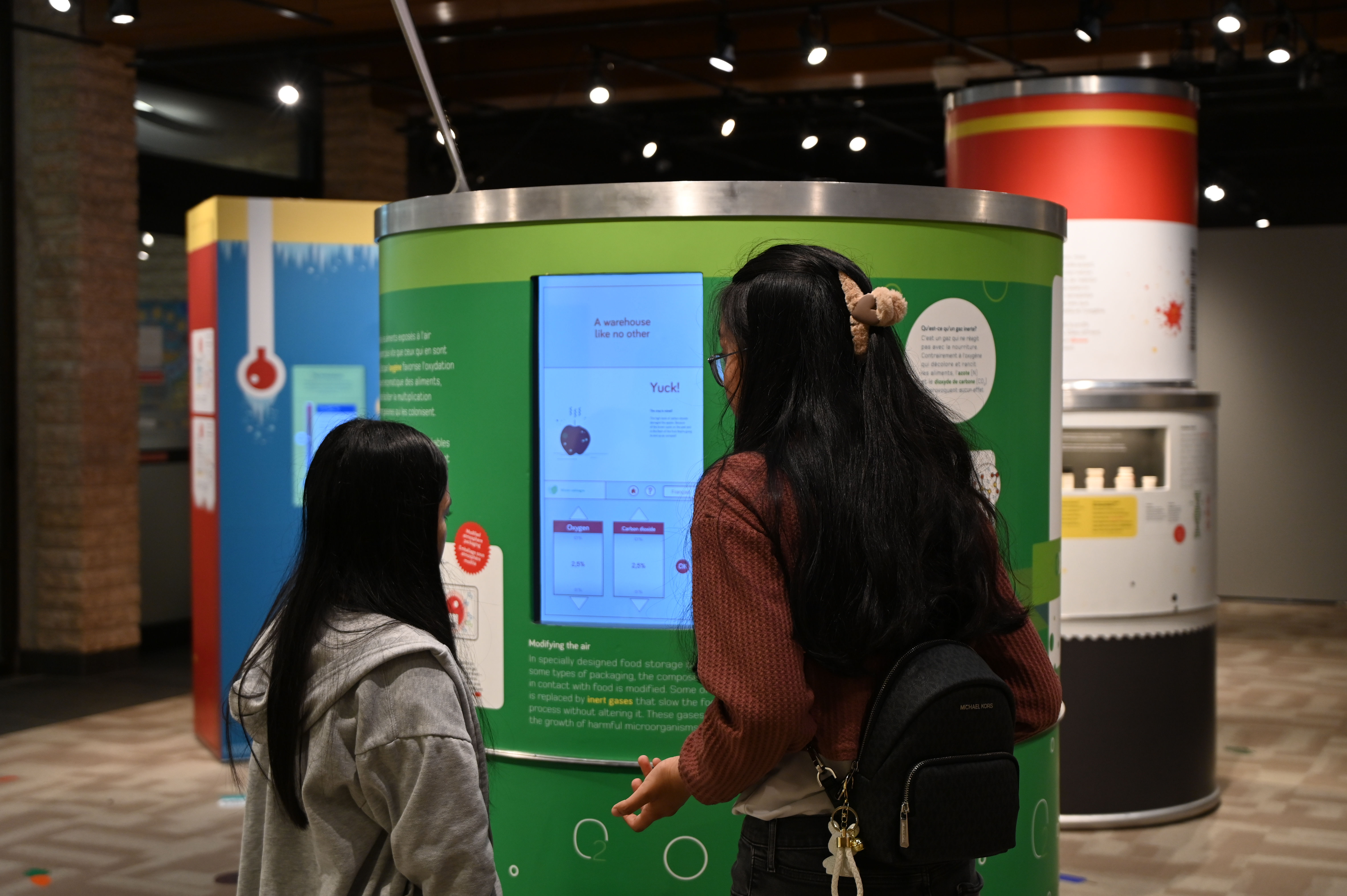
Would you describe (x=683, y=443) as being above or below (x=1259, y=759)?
above

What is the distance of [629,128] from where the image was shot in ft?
35.3

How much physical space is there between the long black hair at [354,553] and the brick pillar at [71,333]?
20.2ft

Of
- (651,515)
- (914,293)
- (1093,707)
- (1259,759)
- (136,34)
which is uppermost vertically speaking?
(136,34)

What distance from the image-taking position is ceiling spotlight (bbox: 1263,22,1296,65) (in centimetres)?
702

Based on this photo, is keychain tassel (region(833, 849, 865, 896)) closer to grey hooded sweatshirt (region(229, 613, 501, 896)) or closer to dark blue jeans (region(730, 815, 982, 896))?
dark blue jeans (region(730, 815, 982, 896))

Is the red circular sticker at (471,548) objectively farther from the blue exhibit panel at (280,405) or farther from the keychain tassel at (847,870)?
the blue exhibit panel at (280,405)

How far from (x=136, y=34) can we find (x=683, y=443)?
6037 mm

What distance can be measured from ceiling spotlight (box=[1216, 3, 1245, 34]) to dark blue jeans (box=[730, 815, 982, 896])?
19.2ft

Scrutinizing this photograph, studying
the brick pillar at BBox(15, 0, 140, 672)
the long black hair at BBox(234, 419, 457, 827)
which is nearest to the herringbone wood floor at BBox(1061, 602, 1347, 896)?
the long black hair at BBox(234, 419, 457, 827)

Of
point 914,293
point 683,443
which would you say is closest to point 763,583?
point 683,443

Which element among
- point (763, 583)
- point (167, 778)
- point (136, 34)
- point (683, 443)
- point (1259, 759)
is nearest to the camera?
point (763, 583)

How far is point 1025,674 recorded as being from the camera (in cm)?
183

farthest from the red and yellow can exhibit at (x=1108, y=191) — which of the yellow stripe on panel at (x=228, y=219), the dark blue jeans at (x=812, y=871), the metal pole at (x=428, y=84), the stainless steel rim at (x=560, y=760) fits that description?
the dark blue jeans at (x=812, y=871)

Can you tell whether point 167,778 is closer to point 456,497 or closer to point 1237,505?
point 456,497
